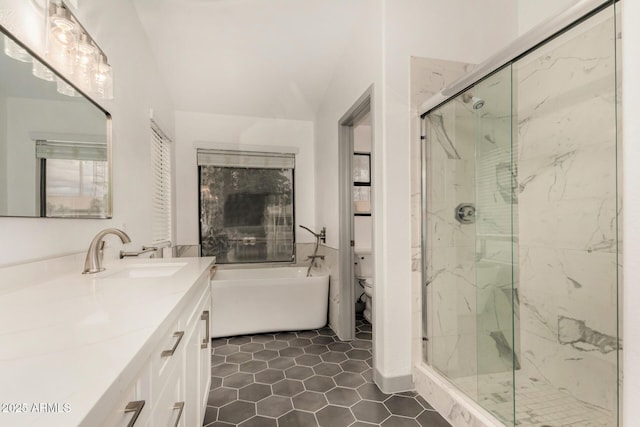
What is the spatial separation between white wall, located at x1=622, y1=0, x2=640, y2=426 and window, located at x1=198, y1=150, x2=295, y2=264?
3.30 meters

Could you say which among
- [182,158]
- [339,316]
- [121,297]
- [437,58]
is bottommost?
[339,316]

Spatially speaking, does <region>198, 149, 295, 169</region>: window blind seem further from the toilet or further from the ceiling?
the toilet

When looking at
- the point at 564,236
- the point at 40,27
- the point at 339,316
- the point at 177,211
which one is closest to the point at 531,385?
the point at 564,236

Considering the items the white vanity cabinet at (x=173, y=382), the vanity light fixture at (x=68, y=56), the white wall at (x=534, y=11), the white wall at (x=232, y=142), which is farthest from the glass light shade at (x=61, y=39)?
the white wall at (x=534, y=11)

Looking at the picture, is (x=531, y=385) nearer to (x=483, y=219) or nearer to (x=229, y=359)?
(x=483, y=219)

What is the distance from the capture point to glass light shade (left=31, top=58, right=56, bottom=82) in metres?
1.08

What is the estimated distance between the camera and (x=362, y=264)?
332cm

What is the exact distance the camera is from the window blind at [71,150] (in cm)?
113

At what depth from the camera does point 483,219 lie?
5.56ft

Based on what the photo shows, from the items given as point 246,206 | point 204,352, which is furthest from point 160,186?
point 204,352

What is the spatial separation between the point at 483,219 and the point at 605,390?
3.52 ft

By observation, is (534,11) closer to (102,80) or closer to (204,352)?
(102,80)

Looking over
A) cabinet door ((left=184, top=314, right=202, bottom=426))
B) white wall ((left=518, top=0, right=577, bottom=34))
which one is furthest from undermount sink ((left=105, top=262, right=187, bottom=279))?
white wall ((left=518, top=0, right=577, bottom=34))

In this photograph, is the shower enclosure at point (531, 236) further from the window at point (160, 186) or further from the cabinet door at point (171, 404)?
the window at point (160, 186)
